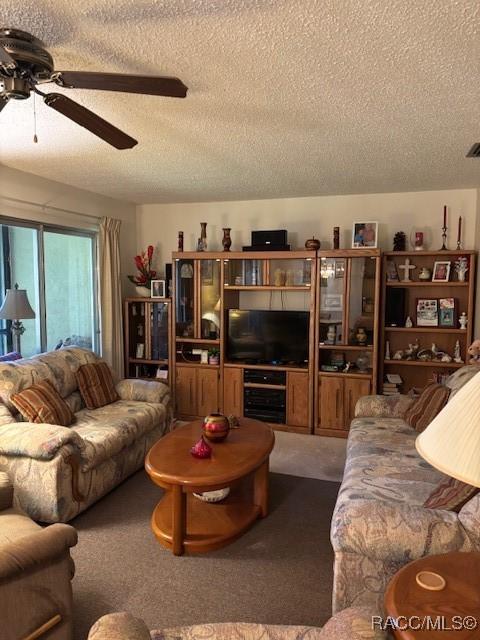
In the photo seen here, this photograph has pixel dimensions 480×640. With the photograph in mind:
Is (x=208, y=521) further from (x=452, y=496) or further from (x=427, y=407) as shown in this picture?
(x=427, y=407)

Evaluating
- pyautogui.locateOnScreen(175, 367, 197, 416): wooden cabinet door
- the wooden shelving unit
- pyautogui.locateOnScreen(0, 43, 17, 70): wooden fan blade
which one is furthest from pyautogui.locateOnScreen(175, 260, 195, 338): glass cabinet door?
pyautogui.locateOnScreen(0, 43, 17, 70): wooden fan blade

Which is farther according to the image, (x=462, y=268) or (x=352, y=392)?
(x=352, y=392)

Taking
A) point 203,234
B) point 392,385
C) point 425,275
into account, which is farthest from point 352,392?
point 203,234

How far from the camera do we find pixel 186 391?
5.08m

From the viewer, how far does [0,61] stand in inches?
61.9

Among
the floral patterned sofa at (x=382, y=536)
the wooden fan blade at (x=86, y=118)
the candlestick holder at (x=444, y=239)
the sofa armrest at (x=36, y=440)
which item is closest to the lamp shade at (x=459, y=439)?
the floral patterned sofa at (x=382, y=536)

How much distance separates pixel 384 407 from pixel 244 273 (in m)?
2.07

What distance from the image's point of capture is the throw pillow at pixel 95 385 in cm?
391

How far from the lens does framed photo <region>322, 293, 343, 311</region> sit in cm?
459

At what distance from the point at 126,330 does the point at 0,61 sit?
3887 mm

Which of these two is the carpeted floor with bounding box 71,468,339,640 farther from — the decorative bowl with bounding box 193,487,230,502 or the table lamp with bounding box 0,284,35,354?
the table lamp with bounding box 0,284,35,354

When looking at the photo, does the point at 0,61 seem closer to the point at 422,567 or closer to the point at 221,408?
the point at 422,567

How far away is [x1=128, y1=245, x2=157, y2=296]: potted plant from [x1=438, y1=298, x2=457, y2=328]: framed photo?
10.5ft

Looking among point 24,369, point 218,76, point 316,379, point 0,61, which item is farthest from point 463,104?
point 24,369
